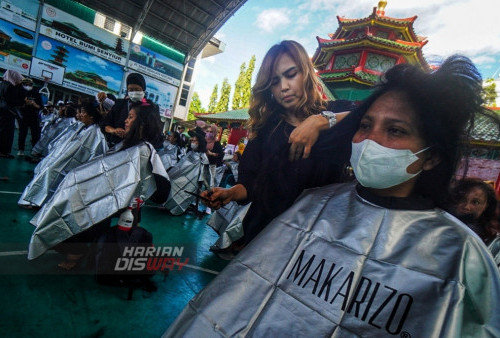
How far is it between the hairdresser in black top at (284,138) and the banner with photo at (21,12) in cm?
2396

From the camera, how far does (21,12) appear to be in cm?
1680

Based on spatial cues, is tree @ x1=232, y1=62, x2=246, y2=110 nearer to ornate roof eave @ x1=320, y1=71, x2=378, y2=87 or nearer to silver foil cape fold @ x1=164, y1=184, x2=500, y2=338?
ornate roof eave @ x1=320, y1=71, x2=378, y2=87

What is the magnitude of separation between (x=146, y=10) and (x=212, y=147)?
51.7 ft

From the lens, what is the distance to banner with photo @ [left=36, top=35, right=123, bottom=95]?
18.1 meters

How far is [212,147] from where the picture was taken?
6105 millimetres

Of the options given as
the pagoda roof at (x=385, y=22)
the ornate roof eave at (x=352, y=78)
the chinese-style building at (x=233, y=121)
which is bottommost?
the chinese-style building at (x=233, y=121)

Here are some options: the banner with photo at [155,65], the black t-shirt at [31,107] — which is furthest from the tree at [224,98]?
the black t-shirt at [31,107]

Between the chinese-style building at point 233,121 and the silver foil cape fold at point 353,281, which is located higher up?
the chinese-style building at point 233,121

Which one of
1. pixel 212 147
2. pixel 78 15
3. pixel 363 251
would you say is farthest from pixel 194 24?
pixel 363 251

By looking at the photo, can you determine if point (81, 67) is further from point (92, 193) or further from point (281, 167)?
point (281, 167)

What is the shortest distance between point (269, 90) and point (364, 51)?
702 inches

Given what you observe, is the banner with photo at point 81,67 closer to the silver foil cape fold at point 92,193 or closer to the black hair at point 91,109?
the black hair at point 91,109

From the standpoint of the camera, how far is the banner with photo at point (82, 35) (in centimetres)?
1786

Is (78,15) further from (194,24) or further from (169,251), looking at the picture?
(169,251)
